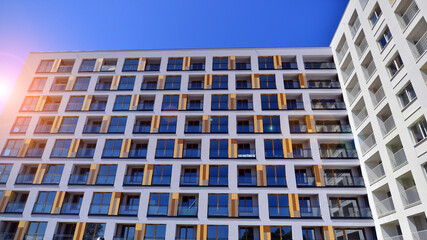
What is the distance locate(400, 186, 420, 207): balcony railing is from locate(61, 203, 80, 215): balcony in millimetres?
26716

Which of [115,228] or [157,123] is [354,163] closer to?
[157,123]

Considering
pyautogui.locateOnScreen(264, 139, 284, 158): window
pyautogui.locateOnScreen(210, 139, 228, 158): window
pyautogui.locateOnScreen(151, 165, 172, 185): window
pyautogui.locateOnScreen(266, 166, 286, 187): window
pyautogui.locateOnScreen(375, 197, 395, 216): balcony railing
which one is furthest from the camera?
pyautogui.locateOnScreen(210, 139, 228, 158): window

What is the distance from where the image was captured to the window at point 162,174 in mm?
27516

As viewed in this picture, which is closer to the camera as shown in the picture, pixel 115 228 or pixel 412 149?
pixel 412 149

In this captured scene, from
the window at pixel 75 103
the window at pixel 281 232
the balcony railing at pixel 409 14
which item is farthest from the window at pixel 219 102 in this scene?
the balcony railing at pixel 409 14

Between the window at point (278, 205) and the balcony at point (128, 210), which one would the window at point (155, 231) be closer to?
the balcony at point (128, 210)

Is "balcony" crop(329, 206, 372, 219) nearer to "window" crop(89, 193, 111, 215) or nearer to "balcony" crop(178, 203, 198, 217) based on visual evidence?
"balcony" crop(178, 203, 198, 217)

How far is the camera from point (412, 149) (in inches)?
757

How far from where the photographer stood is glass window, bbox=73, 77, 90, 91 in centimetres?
3344

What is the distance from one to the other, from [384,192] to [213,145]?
1572 cm

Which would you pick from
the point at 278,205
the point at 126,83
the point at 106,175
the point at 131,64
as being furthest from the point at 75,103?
the point at 278,205

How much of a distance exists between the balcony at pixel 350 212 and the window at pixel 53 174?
26.1 m

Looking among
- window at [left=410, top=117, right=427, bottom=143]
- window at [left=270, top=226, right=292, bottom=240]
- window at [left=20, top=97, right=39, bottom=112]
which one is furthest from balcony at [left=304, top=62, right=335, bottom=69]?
window at [left=20, top=97, right=39, bottom=112]

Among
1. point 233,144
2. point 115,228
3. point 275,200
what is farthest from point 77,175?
point 275,200
